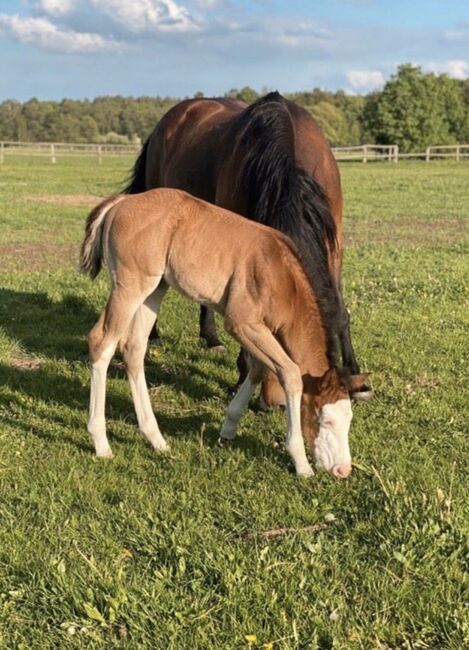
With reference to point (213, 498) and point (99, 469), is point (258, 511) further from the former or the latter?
point (99, 469)

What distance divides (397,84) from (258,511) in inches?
2532

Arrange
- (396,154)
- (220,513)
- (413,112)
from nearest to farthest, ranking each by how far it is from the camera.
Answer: (220,513) → (396,154) → (413,112)

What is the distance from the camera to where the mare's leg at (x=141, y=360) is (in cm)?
407

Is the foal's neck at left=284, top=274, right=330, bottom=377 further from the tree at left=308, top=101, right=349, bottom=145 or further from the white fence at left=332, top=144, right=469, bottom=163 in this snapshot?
the tree at left=308, top=101, right=349, bottom=145

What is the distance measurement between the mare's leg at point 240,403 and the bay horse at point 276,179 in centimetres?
22

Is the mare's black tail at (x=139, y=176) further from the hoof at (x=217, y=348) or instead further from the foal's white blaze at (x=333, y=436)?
the foal's white blaze at (x=333, y=436)

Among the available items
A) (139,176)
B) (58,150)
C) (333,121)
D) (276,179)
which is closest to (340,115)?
(333,121)

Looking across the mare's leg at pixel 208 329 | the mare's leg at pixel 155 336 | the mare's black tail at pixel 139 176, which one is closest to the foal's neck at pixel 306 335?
the mare's leg at pixel 208 329

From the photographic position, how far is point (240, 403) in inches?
162

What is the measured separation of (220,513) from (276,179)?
7.78ft

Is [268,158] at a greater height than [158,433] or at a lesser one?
greater

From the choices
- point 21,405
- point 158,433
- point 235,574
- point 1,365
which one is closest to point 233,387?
point 158,433

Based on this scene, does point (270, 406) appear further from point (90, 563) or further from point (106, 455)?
point (90, 563)

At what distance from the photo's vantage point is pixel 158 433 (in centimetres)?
406
